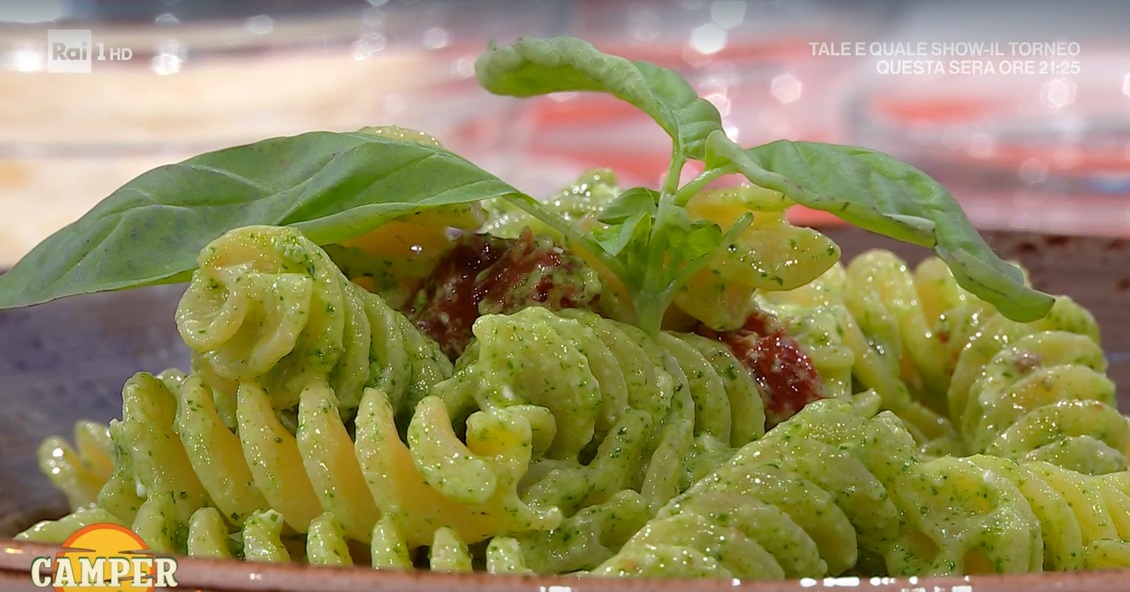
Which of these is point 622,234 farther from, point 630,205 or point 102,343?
point 102,343

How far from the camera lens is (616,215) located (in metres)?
1.25

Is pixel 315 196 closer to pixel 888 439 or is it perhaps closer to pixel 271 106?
pixel 888 439

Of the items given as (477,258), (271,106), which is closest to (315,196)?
(477,258)

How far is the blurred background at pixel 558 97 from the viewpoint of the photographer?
145 inches

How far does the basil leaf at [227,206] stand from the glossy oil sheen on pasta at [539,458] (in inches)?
3.4

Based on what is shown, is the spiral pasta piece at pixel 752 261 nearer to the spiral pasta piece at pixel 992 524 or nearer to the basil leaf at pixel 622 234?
the basil leaf at pixel 622 234

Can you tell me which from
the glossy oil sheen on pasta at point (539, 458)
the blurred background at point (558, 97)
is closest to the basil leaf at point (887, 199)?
the glossy oil sheen on pasta at point (539, 458)

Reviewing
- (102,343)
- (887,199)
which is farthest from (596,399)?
(102,343)

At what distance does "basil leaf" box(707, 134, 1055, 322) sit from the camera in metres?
1.08

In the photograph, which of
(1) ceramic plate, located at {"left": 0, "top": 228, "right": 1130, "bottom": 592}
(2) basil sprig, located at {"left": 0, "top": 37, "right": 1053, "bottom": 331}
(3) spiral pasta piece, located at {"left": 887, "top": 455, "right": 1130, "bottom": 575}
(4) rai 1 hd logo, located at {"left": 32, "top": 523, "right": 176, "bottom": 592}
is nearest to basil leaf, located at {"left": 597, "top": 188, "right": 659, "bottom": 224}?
(2) basil sprig, located at {"left": 0, "top": 37, "right": 1053, "bottom": 331}

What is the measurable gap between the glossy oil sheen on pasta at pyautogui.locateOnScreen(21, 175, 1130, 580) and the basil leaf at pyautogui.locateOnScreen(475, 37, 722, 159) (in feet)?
0.39

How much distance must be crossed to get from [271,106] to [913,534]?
127 inches

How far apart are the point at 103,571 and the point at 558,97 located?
3.99 meters

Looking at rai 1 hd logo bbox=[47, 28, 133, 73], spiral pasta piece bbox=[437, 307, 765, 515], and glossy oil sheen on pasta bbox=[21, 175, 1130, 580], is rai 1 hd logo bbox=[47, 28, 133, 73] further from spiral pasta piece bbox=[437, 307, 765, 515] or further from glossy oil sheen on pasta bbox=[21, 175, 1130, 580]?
spiral pasta piece bbox=[437, 307, 765, 515]
